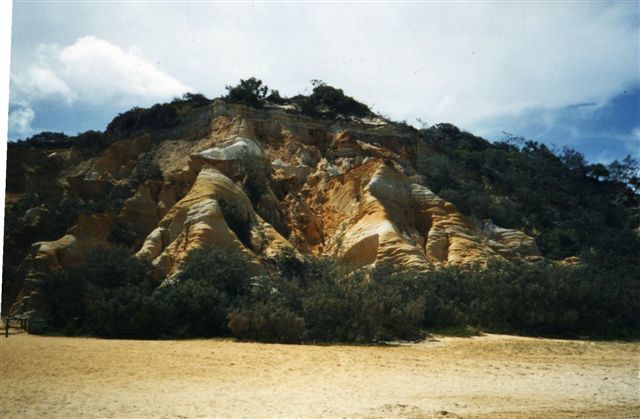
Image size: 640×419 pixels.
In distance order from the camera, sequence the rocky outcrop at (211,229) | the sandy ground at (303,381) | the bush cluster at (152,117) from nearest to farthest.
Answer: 1. the sandy ground at (303,381)
2. the rocky outcrop at (211,229)
3. the bush cluster at (152,117)

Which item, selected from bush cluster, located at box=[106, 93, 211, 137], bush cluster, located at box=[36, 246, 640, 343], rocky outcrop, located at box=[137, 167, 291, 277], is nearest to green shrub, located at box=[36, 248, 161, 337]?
bush cluster, located at box=[36, 246, 640, 343]

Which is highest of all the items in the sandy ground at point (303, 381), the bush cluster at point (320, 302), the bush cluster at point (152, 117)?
the bush cluster at point (152, 117)

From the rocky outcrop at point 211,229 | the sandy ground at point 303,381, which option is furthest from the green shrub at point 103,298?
the rocky outcrop at point 211,229

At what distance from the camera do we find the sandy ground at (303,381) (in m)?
7.22

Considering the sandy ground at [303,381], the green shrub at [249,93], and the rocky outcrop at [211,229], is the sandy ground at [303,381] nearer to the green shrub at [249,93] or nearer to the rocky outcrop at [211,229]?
the rocky outcrop at [211,229]

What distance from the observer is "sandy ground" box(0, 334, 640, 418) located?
7.22 metres

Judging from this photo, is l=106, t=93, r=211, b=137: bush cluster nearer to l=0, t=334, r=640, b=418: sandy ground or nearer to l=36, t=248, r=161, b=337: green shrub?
l=36, t=248, r=161, b=337: green shrub

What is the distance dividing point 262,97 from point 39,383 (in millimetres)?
31181

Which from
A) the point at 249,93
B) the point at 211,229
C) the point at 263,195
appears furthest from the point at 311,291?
the point at 249,93

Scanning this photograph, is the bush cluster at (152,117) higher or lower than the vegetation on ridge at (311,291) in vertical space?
higher

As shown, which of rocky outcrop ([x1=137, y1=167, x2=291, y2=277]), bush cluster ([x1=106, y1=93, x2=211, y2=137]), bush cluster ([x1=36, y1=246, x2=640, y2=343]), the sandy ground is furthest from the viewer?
bush cluster ([x1=106, y1=93, x2=211, y2=137])

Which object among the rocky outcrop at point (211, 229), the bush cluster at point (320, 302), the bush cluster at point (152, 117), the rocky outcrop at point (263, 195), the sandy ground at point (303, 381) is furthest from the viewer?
the bush cluster at point (152, 117)

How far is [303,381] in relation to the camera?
894cm

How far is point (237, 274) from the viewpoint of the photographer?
17703 mm
